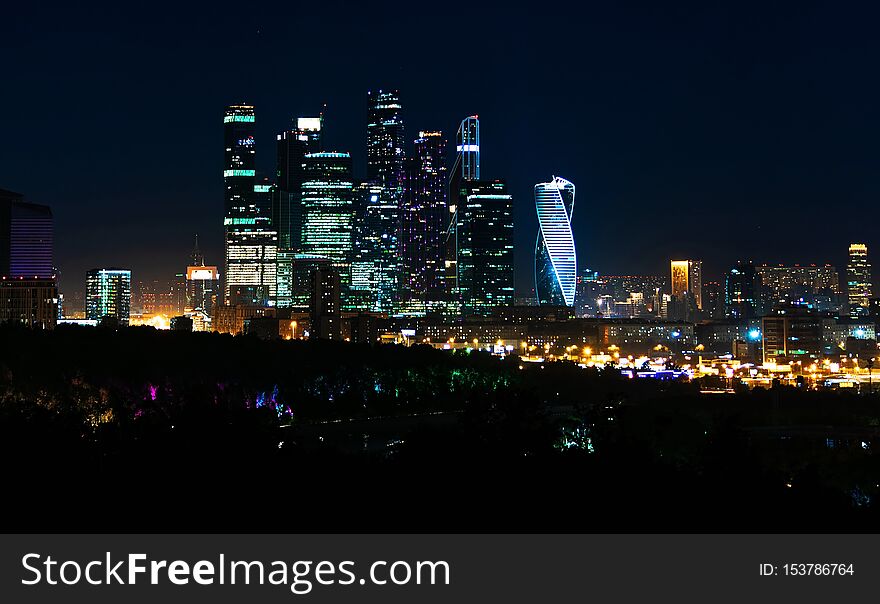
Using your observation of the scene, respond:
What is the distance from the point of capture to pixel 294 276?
5635 inches

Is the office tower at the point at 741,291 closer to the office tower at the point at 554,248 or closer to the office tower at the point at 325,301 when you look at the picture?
the office tower at the point at 554,248

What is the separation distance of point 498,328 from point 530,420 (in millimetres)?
91373

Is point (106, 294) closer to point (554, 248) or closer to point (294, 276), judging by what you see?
point (294, 276)

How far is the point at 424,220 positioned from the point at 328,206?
Answer: 12454mm

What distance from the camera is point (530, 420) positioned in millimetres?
28078

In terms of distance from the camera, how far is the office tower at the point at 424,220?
14875 cm

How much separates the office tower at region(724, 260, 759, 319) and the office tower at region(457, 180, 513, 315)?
98.0 feet

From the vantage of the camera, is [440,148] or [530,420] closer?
[530,420]

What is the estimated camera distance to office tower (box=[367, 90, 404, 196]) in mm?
148125

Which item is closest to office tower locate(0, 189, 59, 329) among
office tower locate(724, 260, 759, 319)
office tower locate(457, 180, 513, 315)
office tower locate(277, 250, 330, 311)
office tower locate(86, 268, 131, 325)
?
office tower locate(86, 268, 131, 325)

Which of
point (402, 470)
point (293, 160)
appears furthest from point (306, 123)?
point (402, 470)
